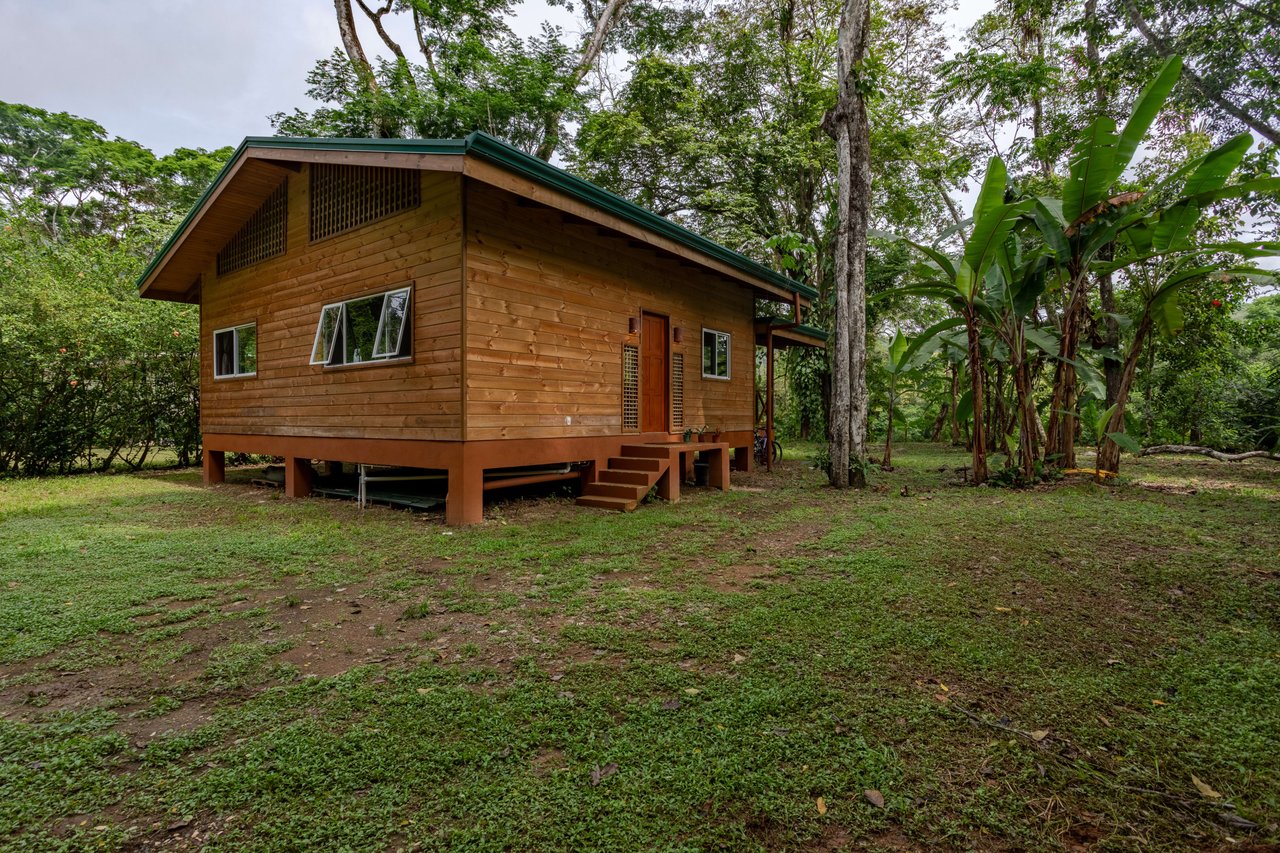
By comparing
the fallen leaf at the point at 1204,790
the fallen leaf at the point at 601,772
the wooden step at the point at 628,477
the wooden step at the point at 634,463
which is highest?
the wooden step at the point at 634,463

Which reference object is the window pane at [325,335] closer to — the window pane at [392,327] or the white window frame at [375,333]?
the white window frame at [375,333]

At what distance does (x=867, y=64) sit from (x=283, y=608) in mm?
9787

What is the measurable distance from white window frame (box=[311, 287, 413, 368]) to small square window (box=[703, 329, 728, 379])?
546 centimetres

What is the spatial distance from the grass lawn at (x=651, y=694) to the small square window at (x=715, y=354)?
5.90m

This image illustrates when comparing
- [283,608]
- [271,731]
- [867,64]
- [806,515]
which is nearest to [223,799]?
[271,731]

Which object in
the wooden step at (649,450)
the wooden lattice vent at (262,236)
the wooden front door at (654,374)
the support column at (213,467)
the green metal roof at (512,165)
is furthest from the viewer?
the support column at (213,467)

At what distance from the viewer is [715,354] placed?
11086 mm

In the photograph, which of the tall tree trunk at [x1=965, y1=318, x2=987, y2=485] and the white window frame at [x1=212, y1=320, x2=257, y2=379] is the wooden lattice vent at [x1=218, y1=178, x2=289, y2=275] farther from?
the tall tree trunk at [x1=965, y1=318, x2=987, y2=485]

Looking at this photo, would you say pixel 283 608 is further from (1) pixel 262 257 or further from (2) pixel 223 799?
(1) pixel 262 257

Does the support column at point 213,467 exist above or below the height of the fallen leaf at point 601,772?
above

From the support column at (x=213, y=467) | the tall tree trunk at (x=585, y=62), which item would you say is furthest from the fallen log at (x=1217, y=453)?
the tall tree trunk at (x=585, y=62)

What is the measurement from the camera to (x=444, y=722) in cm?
232

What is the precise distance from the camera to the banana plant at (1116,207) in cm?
589

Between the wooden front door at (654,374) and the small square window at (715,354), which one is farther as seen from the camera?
the small square window at (715,354)
